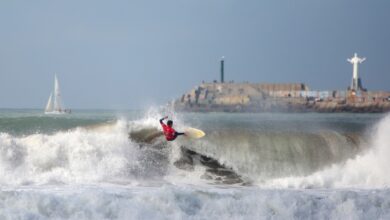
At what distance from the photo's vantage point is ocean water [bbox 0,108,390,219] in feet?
33.3

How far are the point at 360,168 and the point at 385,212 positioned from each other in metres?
5.72

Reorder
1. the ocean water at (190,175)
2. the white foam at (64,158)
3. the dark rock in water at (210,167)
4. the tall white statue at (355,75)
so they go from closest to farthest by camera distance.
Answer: the ocean water at (190,175) → the white foam at (64,158) → the dark rock in water at (210,167) → the tall white statue at (355,75)

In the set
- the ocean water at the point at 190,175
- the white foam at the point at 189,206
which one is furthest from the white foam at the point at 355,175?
the white foam at the point at 189,206

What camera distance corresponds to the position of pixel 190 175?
1570 cm

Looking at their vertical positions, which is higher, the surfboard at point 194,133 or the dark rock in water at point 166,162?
the surfboard at point 194,133

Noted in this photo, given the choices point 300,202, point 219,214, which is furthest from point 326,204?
point 219,214

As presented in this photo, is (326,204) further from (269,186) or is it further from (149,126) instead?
(149,126)

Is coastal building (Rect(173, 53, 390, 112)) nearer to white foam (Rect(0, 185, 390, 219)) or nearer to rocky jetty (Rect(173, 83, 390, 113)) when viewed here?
rocky jetty (Rect(173, 83, 390, 113))

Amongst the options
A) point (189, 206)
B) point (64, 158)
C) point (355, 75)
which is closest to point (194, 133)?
point (64, 158)

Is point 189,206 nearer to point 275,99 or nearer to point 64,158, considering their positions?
point 64,158

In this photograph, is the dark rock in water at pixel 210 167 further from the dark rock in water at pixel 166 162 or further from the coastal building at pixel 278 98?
the coastal building at pixel 278 98

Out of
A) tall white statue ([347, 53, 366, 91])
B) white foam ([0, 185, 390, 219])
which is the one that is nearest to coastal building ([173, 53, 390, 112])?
tall white statue ([347, 53, 366, 91])

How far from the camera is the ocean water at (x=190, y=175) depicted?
10148 mm

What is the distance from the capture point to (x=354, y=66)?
103375 mm
